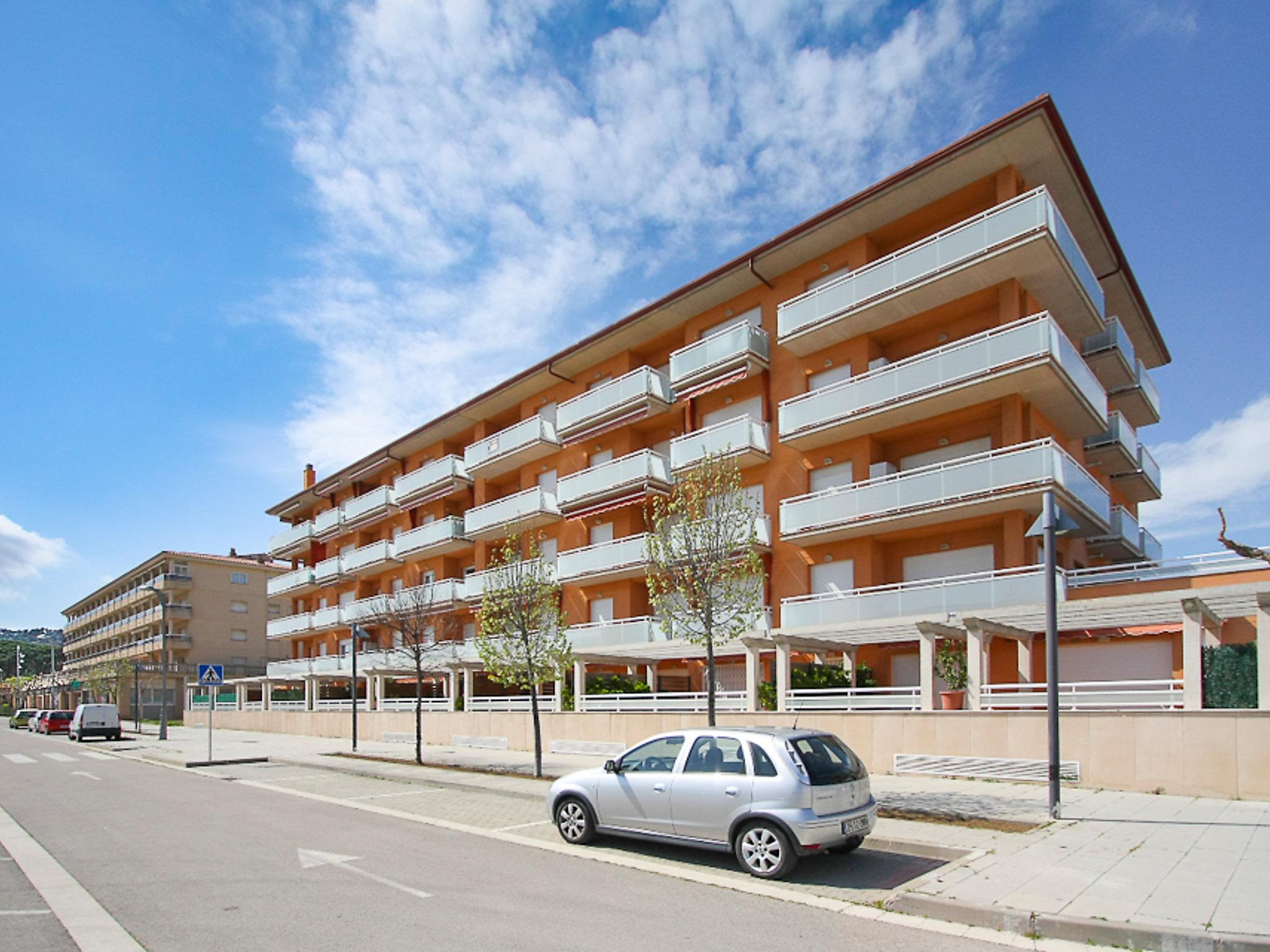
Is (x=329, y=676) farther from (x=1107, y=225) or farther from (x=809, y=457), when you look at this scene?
(x=1107, y=225)

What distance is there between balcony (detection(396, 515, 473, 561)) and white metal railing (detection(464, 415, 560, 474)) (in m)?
2.76

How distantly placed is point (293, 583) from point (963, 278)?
141ft

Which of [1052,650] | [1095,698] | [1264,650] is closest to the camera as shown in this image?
[1052,650]

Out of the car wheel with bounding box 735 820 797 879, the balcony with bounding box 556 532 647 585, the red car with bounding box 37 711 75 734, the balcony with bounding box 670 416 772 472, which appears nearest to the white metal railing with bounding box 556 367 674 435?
the balcony with bounding box 670 416 772 472

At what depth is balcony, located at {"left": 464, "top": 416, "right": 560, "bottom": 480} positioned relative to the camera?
33.5 m

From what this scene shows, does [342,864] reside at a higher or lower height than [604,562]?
lower

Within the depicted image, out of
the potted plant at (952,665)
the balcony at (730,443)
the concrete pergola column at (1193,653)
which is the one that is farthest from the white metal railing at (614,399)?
the concrete pergola column at (1193,653)

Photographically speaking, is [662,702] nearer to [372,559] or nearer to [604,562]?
[604,562]

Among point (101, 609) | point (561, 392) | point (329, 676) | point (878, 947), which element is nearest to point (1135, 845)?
point (878, 947)

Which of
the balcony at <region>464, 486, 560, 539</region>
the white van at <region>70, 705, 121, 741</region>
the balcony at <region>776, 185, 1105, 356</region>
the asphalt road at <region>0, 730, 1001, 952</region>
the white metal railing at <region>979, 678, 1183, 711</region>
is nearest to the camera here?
the asphalt road at <region>0, 730, 1001, 952</region>

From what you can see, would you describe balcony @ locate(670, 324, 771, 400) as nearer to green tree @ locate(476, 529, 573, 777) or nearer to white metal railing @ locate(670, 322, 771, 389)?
white metal railing @ locate(670, 322, 771, 389)

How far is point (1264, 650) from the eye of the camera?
13203 mm

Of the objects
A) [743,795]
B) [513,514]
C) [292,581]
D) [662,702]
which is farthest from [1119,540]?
[292,581]

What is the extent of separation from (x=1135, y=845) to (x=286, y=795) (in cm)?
1427
